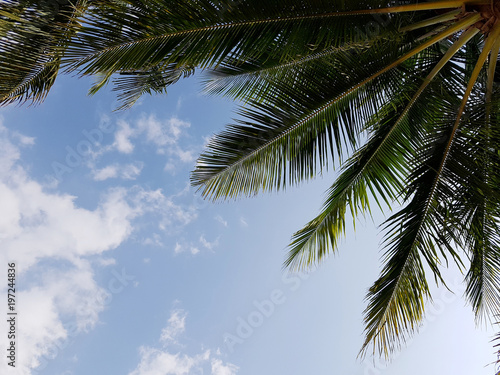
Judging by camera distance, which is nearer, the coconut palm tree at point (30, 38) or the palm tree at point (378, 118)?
the coconut palm tree at point (30, 38)

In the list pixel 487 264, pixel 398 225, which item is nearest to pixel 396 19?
pixel 398 225

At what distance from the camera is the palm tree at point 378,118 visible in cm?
390

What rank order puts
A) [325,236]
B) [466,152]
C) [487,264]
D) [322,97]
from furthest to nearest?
[325,236], [487,264], [466,152], [322,97]

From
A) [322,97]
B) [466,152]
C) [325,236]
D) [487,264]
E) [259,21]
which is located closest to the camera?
[259,21]

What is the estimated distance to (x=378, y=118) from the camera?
5098 millimetres

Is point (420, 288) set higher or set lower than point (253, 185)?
lower

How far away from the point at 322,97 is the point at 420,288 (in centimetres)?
245

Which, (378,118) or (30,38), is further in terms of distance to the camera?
(378,118)

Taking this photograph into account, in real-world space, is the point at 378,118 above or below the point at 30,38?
below

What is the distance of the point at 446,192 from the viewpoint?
4902 mm

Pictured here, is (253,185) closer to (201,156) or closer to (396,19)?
(201,156)

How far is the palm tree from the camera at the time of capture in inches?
153

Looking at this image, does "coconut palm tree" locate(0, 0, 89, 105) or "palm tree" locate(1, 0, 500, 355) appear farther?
"palm tree" locate(1, 0, 500, 355)

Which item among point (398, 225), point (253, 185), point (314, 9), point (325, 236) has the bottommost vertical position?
point (398, 225)
